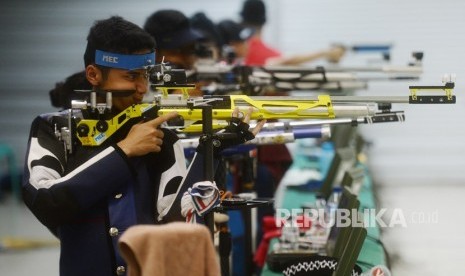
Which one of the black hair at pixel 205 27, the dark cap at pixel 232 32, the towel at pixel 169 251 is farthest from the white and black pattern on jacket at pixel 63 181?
the dark cap at pixel 232 32

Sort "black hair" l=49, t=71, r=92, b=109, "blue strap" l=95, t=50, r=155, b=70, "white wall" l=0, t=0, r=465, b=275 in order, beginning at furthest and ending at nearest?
"white wall" l=0, t=0, r=465, b=275 → "black hair" l=49, t=71, r=92, b=109 → "blue strap" l=95, t=50, r=155, b=70

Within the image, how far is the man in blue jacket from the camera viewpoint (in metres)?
2.74

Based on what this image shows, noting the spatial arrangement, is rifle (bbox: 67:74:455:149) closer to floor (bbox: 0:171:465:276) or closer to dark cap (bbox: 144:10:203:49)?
dark cap (bbox: 144:10:203:49)

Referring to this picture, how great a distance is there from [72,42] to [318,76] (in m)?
5.42

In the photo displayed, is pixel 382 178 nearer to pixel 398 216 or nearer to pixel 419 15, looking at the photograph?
pixel 419 15

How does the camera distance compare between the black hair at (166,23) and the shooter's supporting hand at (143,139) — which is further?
the black hair at (166,23)

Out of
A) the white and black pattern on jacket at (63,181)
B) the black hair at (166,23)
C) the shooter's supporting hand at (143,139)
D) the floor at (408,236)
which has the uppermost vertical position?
the black hair at (166,23)

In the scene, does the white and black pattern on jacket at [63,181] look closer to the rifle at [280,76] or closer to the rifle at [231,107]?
the rifle at [231,107]

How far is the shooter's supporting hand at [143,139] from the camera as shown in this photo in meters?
2.80

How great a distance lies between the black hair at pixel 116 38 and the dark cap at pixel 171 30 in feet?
4.76

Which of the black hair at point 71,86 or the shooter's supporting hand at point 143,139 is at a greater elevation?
the black hair at point 71,86

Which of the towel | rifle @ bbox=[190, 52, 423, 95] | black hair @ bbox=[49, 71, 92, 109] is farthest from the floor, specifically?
the towel

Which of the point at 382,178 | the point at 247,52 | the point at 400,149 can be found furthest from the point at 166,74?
the point at 400,149

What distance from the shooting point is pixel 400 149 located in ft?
36.1
